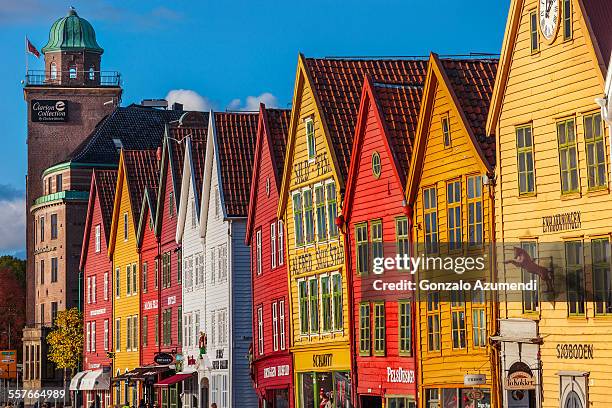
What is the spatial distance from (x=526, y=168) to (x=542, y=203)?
125 centimetres

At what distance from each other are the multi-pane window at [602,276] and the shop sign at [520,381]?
3.50 metres

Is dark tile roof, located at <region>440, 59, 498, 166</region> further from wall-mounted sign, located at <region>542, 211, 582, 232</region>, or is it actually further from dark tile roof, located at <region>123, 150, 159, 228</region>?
dark tile roof, located at <region>123, 150, 159, 228</region>

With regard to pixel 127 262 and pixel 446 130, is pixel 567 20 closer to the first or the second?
pixel 446 130

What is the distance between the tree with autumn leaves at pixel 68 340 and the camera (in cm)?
9569

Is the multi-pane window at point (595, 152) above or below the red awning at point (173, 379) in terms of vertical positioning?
above

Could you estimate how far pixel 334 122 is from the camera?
49094 mm

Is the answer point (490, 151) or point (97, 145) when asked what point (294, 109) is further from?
point (97, 145)

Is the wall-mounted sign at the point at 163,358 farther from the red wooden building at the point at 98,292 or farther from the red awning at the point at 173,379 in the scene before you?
the red wooden building at the point at 98,292

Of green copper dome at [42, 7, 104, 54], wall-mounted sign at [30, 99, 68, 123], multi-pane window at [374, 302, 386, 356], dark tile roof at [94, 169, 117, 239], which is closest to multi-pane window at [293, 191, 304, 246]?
multi-pane window at [374, 302, 386, 356]

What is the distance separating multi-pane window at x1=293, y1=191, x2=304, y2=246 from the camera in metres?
52.3

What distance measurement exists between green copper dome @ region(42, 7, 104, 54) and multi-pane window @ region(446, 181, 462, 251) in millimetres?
96490

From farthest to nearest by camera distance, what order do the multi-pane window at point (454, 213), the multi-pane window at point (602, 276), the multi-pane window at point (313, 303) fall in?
the multi-pane window at point (313, 303)
the multi-pane window at point (454, 213)
the multi-pane window at point (602, 276)

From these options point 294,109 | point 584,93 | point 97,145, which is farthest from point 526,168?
point 97,145

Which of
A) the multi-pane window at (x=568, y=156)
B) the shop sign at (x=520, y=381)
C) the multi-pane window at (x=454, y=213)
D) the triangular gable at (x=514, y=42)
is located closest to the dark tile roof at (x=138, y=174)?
the multi-pane window at (x=454, y=213)
